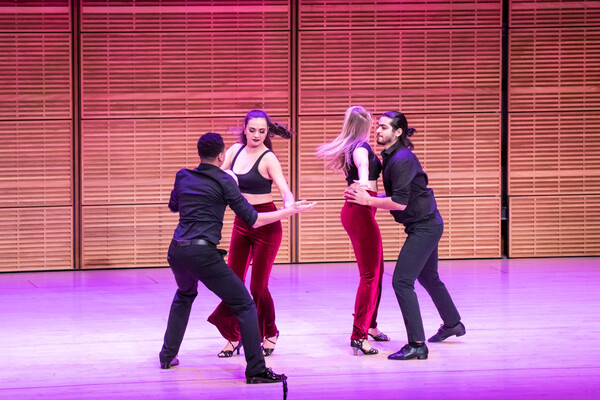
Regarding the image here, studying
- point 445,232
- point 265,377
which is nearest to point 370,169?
point 265,377

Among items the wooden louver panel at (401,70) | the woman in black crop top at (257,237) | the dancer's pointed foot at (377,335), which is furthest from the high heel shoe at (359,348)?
the wooden louver panel at (401,70)

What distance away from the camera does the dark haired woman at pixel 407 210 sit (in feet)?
15.2

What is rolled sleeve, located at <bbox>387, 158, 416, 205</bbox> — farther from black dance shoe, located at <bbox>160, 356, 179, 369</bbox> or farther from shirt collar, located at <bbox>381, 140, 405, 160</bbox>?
black dance shoe, located at <bbox>160, 356, 179, 369</bbox>

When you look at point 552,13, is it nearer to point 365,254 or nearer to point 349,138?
point 349,138

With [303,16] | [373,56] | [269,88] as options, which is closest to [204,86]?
[269,88]

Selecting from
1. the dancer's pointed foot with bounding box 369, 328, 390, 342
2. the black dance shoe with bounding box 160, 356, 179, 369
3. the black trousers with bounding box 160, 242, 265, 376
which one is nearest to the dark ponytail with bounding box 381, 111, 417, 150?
the dancer's pointed foot with bounding box 369, 328, 390, 342

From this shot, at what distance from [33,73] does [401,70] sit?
11.8 feet

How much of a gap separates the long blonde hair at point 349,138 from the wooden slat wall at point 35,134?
12.7 ft

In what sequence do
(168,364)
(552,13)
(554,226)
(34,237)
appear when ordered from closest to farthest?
(168,364) → (34,237) → (552,13) → (554,226)

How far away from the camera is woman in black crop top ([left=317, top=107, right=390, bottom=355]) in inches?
190

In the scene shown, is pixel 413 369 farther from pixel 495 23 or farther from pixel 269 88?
pixel 495 23

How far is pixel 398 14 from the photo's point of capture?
8289 millimetres

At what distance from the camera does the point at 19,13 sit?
25.9ft

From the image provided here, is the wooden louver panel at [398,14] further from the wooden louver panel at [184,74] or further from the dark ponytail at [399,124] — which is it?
the dark ponytail at [399,124]
